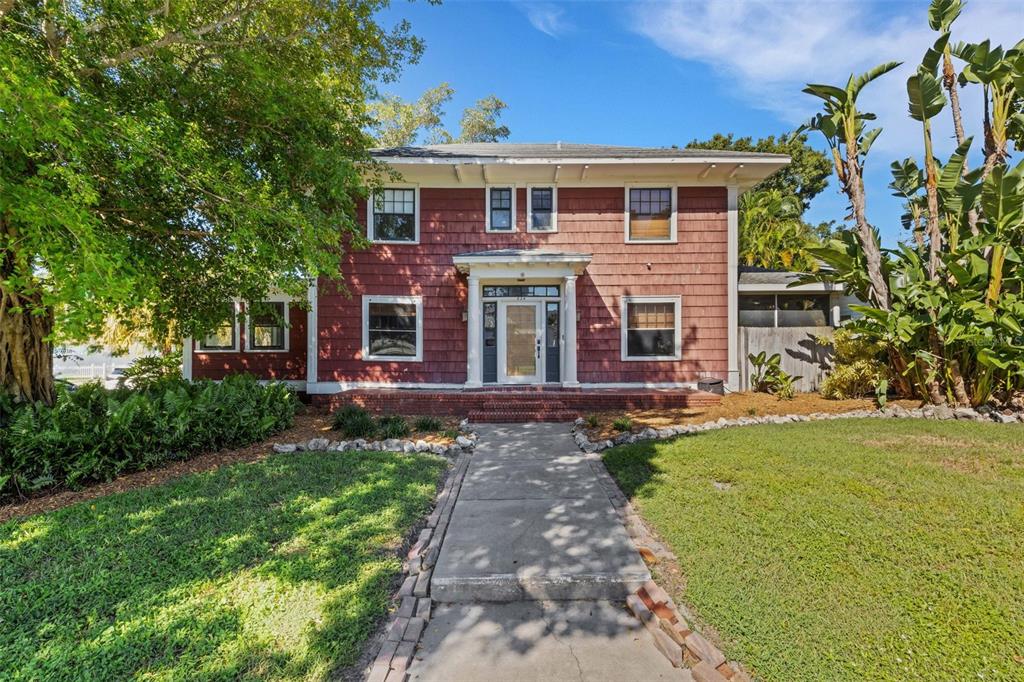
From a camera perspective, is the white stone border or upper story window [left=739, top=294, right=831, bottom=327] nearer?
the white stone border

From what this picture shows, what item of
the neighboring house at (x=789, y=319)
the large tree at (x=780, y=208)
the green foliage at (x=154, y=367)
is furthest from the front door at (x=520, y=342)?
the green foliage at (x=154, y=367)

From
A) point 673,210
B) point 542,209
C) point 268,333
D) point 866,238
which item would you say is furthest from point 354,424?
point 866,238

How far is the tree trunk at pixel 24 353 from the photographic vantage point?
5.31 metres

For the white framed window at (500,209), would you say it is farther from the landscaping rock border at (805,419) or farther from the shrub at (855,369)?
the shrub at (855,369)

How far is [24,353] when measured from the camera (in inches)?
216

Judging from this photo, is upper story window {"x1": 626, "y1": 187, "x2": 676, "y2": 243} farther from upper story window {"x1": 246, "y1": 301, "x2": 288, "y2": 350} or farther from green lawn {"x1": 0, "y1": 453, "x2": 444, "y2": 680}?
upper story window {"x1": 246, "y1": 301, "x2": 288, "y2": 350}

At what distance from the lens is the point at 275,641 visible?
233cm

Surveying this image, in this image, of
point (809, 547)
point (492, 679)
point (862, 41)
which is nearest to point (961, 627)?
point (809, 547)

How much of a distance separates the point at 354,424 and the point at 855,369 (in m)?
9.29

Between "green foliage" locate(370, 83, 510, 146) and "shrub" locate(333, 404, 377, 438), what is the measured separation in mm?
18304

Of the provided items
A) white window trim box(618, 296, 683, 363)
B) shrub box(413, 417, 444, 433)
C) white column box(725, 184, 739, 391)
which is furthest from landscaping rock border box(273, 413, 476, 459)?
white column box(725, 184, 739, 391)

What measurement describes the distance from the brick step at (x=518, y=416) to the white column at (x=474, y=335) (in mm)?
1412

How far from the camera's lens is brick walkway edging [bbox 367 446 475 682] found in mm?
2189

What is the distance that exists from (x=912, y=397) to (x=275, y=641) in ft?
33.8
